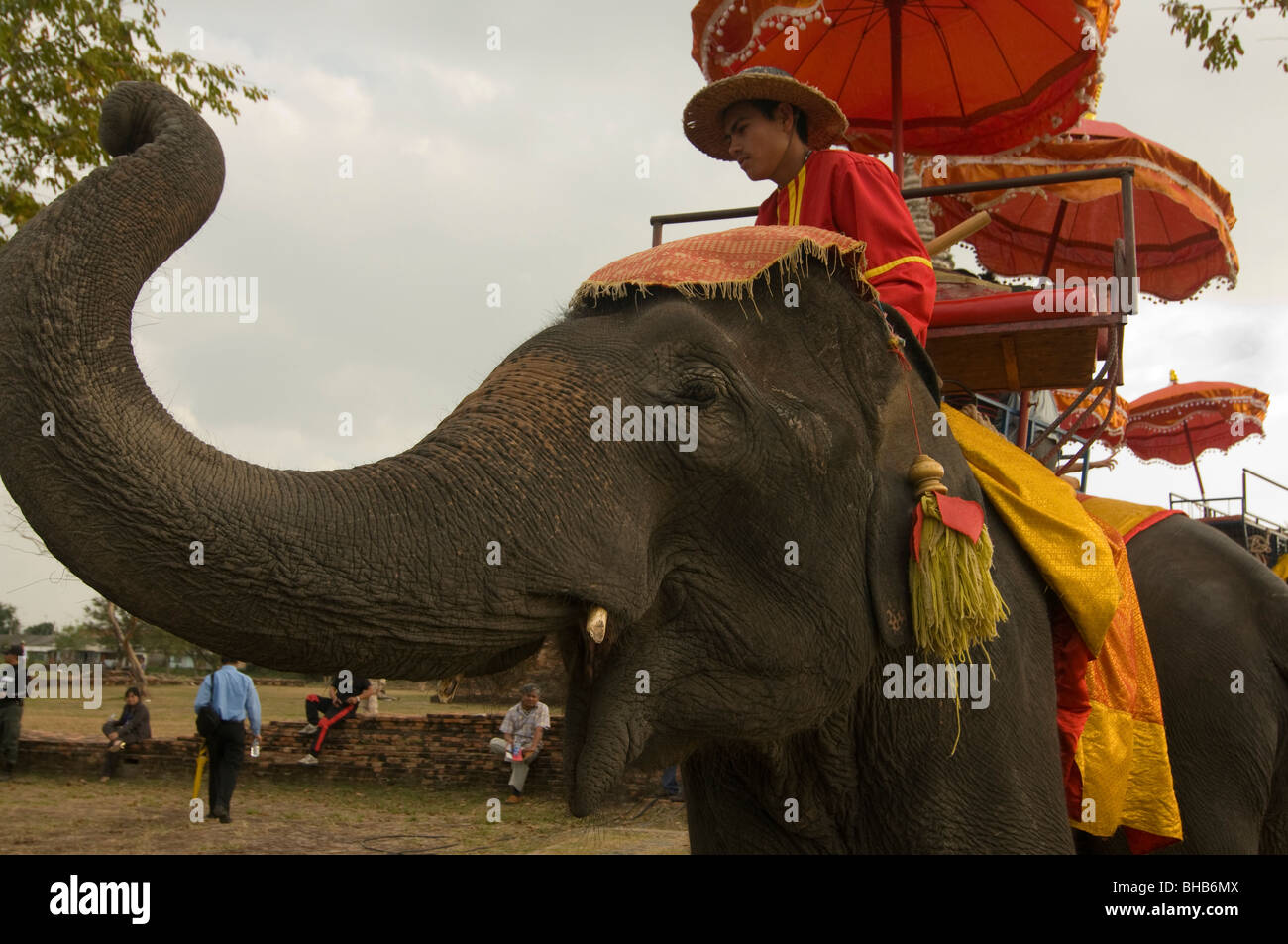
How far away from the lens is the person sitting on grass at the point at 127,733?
16.0 meters

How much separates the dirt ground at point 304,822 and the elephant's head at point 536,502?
6780 millimetres

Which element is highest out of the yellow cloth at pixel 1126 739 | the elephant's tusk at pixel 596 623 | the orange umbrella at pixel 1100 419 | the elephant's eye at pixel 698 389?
the orange umbrella at pixel 1100 419

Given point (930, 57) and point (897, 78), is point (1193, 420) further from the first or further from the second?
point (897, 78)

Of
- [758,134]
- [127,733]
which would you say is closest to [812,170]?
[758,134]

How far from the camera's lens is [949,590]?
2.02 metres

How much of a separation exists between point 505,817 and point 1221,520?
35.2 feet

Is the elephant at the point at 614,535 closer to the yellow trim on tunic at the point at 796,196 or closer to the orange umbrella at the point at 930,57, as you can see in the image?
the yellow trim on tunic at the point at 796,196

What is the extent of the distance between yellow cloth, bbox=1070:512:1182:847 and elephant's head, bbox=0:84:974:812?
0.87 meters

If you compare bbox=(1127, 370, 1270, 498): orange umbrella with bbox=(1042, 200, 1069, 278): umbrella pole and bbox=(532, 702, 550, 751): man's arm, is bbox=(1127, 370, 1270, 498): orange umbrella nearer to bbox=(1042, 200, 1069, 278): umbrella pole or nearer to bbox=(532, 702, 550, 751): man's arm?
bbox=(1042, 200, 1069, 278): umbrella pole

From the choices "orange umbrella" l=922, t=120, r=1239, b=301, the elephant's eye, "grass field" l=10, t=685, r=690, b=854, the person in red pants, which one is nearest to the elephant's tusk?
the elephant's eye

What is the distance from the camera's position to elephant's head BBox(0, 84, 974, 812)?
4.41 ft

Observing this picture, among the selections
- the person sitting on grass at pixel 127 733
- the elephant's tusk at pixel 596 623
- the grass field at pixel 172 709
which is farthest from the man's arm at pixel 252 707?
the elephant's tusk at pixel 596 623

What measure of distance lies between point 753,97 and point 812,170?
9.7 inches

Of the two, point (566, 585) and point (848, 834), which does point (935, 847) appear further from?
point (566, 585)
